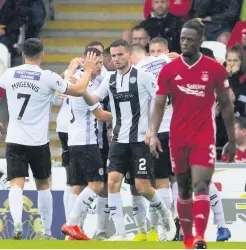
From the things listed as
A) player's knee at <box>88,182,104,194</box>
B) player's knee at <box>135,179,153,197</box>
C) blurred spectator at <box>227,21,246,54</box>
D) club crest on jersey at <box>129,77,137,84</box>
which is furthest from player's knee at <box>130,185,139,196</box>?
blurred spectator at <box>227,21,246,54</box>

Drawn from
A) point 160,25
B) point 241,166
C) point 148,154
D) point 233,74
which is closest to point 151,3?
point 160,25

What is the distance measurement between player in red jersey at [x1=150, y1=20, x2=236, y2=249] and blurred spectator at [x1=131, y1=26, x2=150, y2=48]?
6487 mm

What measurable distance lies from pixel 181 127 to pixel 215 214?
2.98m

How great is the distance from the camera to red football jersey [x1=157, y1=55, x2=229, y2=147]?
44.0 feet

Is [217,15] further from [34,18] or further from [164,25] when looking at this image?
[34,18]

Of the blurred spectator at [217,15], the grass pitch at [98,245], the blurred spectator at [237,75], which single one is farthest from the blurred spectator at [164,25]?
the grass pitch at [98,245]

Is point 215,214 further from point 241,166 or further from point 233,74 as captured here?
point 233,74

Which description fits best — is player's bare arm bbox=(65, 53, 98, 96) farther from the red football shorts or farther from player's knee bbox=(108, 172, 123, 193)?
the red football shorts

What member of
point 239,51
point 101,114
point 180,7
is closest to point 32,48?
point 101,114

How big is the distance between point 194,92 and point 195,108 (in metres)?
0.16

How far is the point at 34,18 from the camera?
2172cm

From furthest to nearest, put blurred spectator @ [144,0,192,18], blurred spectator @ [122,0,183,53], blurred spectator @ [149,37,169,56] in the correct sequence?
1. blurred spectator @ [144,0,192,18]
2. blurred spectator @ [122,0,183,53]
3. blurred spectator @ [149,37,169,56]

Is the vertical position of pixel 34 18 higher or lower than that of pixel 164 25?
higher

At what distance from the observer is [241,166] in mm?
17906
